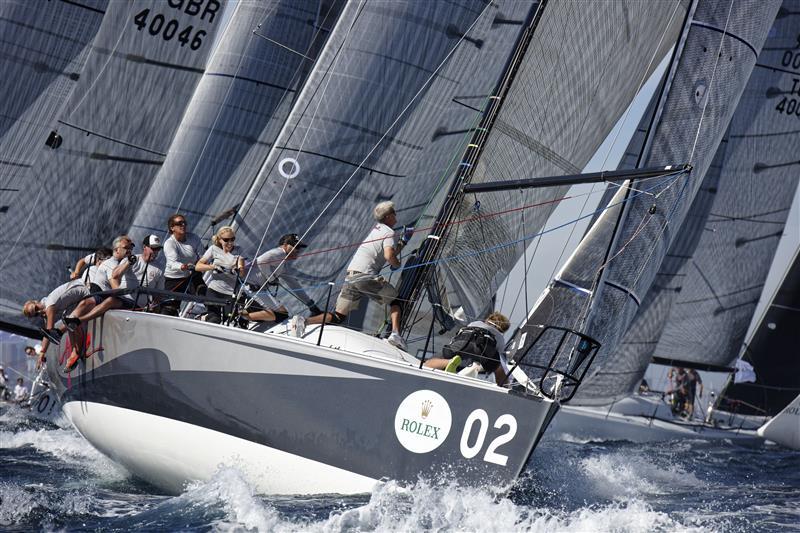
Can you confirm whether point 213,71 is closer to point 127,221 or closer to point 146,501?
point 127,221

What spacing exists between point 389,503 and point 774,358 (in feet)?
50.5

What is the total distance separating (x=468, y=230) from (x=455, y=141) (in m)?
2.86

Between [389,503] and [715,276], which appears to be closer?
[389,503]

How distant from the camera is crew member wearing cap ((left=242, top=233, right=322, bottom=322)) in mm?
7949

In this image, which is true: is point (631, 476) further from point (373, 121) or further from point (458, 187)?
point (373, 121)

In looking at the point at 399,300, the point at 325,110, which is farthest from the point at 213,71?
the point at 399,300

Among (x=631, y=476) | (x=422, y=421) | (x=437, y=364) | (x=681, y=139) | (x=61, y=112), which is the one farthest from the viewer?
(x=61, y=112)

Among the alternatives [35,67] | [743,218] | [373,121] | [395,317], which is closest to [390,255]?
[395,317]

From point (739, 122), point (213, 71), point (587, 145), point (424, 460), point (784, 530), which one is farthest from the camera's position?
point (739, 122)

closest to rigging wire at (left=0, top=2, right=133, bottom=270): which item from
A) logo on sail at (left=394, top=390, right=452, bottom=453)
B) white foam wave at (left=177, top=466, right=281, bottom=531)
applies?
white foam wave at (left=177, top=466, right=281, bottom=531)

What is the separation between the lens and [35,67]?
12688 mm

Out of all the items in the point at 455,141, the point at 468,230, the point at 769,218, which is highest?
the point at 769,218

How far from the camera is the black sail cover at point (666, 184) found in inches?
342

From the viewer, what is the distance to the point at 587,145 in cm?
1005
